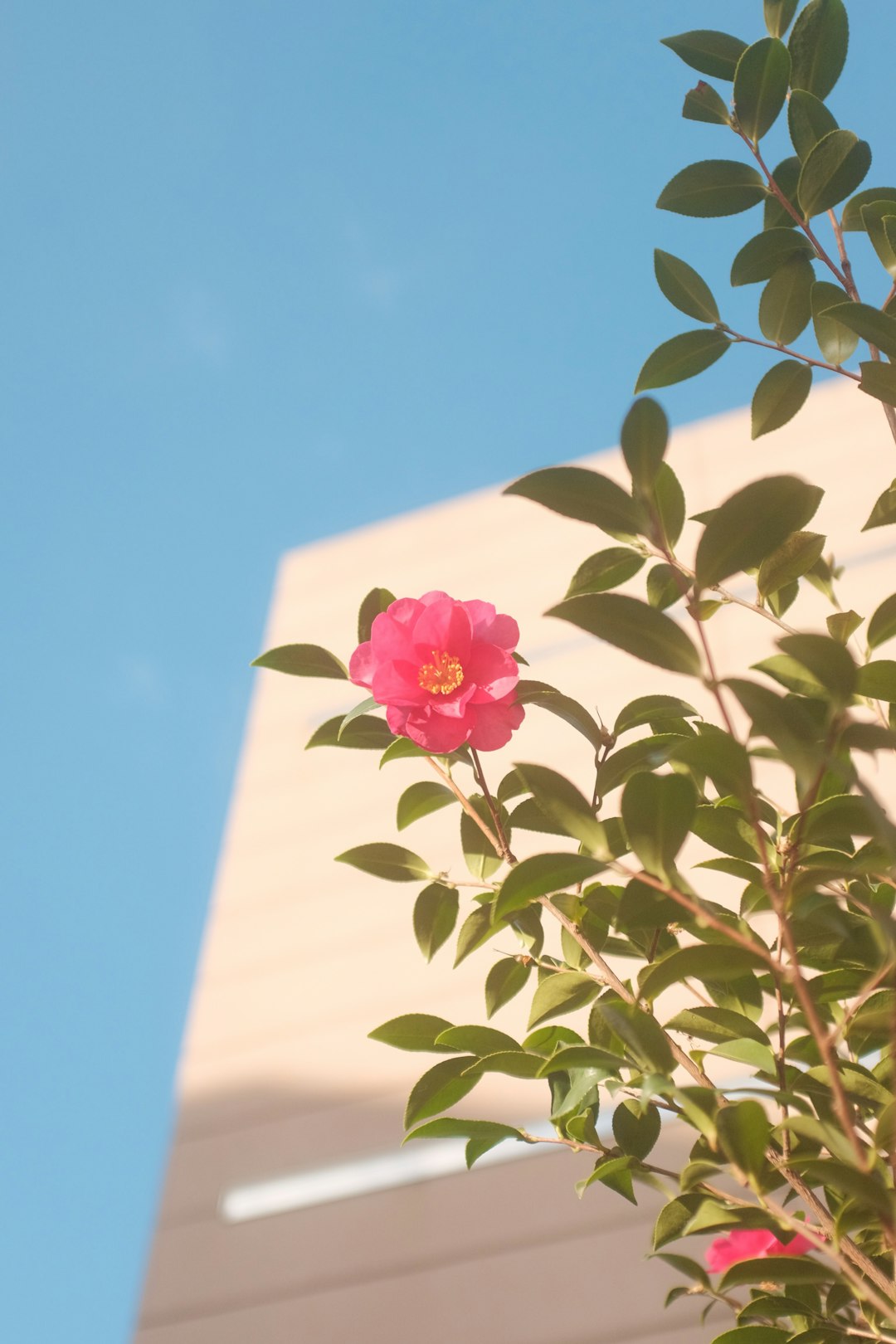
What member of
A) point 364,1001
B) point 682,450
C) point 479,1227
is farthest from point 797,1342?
point 682,450

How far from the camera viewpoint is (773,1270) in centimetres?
69

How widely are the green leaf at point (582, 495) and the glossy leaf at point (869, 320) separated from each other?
269 mm

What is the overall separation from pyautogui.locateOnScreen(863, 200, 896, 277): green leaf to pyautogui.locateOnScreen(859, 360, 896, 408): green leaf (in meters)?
0.16

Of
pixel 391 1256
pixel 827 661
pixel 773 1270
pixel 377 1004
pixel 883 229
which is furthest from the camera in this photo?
pixel 377 1004

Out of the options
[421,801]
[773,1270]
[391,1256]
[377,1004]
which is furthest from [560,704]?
[377,1004]

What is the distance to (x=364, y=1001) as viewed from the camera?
8.26ft

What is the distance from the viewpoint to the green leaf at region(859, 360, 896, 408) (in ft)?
2.54

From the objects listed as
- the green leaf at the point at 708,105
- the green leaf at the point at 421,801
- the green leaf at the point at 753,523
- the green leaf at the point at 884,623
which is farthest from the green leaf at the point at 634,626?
the green leaf at the point at 708,105

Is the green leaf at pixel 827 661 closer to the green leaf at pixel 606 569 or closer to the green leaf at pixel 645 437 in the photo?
the green leaf at pixel 645 437

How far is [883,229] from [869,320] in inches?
6.8

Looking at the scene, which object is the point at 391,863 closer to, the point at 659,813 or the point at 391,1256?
Answer: the point at 659,813

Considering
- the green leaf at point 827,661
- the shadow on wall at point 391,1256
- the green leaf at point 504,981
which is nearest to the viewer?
the green leaf at point 827,661

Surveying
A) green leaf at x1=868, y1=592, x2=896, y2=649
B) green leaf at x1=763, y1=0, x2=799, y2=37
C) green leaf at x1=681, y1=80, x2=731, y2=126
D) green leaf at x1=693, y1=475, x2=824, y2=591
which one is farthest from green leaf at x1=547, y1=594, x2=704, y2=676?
green leaf at x1=763, y1=0, x2=799, y2=37

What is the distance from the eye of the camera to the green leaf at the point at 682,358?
3.06ft
